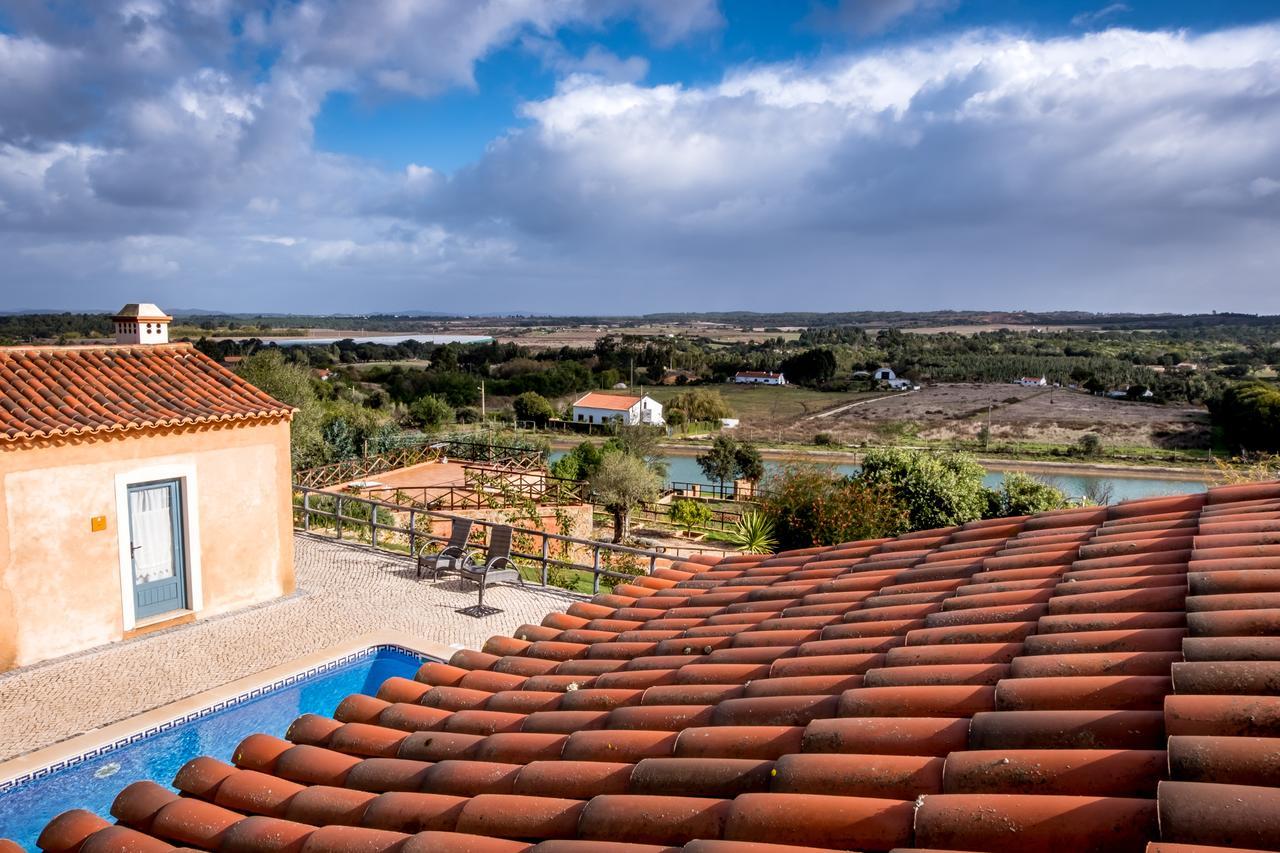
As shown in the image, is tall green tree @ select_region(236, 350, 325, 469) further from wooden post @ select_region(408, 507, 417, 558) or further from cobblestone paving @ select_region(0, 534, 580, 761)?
cobblestone paving @ select_region(0, 534, 580, 761)

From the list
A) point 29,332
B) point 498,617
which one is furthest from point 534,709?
point 29,332

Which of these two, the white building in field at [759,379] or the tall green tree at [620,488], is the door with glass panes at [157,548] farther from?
the white building in field at [759,379]

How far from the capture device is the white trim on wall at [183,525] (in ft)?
32.1

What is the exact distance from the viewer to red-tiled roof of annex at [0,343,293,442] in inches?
367

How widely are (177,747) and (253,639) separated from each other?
7.71 ft

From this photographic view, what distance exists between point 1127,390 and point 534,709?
89.7 m

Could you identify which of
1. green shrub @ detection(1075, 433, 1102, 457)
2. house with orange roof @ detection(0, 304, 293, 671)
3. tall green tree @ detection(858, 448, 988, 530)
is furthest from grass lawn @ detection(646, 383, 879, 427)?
house with orange roof @ detection(0, 304, 293, 671)

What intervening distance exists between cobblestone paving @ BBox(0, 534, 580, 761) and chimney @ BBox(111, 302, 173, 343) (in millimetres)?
4148

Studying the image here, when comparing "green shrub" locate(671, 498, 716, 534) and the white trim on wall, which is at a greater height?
the white trim on wall

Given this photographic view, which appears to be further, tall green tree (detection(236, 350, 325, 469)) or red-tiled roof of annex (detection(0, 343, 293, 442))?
tall green tree (detection(236, 350, 325, 469))

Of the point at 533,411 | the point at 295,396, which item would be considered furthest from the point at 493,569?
the point at 533,411

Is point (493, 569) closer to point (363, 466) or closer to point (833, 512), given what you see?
point (833, 512)

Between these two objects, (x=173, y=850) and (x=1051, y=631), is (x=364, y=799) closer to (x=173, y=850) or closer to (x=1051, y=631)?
(x=173, y=850)

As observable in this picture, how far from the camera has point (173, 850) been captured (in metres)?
2.74
